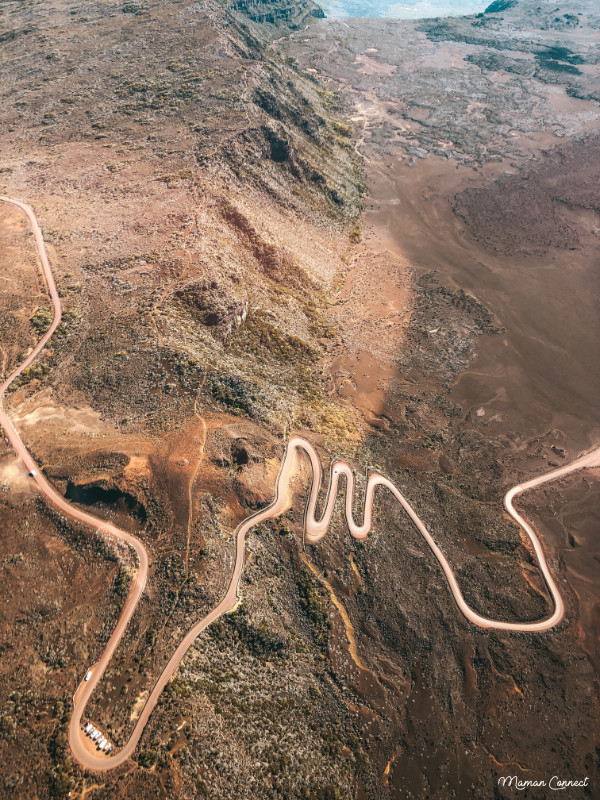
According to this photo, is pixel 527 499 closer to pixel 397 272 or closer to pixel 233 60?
pixel 397 272

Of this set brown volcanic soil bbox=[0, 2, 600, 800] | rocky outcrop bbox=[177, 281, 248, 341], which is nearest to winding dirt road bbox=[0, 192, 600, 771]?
brown volcanic soil bbox=[0, 2, 600, 800]

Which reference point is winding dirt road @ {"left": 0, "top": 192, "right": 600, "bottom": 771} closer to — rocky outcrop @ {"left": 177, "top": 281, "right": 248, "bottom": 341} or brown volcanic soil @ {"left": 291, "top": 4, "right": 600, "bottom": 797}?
brown volcanic soil @ {"left": 291, "top": 4, "right": 600, "bottom": 797}

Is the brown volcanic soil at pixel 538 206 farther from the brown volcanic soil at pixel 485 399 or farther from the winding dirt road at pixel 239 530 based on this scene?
the winding dirt road at pixel 239 530

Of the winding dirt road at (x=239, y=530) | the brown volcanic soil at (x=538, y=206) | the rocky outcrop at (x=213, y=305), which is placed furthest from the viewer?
the brown volcanic soil at (x=538, y=206)

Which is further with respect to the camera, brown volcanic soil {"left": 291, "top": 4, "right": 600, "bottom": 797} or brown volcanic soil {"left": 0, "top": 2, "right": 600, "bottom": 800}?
brown volcanic soil {"left": 291, "top": 4, "right": 600, "bottom": 797}

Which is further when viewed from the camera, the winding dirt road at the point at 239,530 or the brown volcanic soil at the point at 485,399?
the brown volcanic soil at the point at 485,399

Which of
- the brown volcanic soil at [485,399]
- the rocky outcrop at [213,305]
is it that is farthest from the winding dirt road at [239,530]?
the rocky outcrop at [213,305]

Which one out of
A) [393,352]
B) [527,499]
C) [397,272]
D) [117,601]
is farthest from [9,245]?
[527,499]

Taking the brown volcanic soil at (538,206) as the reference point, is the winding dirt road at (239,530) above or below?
below

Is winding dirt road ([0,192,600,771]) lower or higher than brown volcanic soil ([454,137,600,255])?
lower
